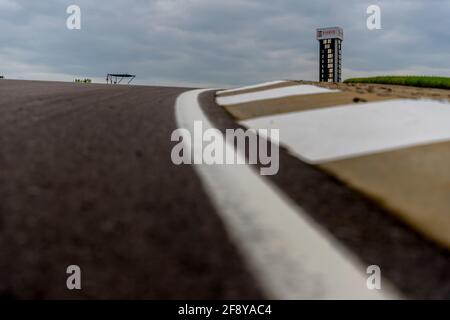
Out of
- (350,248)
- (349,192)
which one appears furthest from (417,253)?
(349,192)

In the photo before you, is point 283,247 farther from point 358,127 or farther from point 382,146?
point 358,127

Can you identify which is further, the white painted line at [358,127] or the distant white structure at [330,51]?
the distant white structure at [330,51]

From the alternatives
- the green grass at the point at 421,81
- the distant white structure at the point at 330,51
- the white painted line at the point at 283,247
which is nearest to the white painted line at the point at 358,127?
the white painted line at the point at 283,247

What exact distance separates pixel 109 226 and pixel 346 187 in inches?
64.7

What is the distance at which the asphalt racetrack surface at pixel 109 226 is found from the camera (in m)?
1.68

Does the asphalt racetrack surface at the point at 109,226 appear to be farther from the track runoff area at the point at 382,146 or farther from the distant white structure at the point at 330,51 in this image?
the distant white structure at the point at 330,51

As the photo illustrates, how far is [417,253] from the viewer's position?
2100mm

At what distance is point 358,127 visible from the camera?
4.55 m

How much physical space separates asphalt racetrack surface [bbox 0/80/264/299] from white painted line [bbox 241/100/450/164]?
4.50 feet

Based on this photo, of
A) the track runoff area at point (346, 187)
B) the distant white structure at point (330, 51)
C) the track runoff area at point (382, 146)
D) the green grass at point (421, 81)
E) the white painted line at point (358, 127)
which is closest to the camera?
the track runoff area at point (346, 187)

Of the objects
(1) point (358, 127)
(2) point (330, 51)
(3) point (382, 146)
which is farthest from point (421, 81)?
(2) point (330, 51)

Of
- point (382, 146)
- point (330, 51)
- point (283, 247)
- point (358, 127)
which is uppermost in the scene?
point (330, 51)
